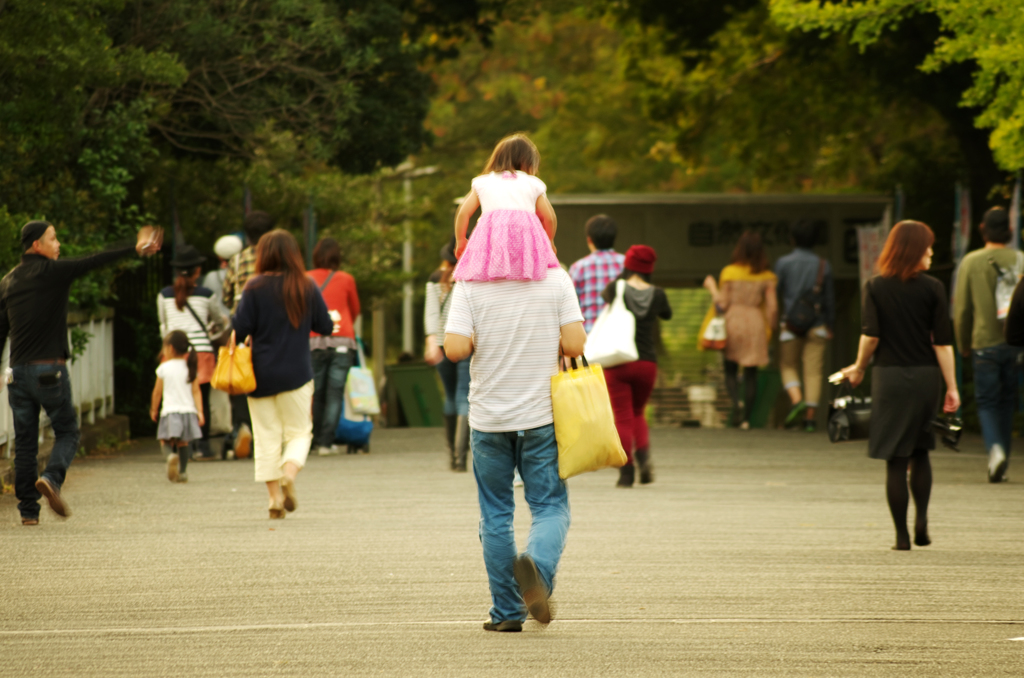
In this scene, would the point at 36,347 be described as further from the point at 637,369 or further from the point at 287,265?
the point at 637,369

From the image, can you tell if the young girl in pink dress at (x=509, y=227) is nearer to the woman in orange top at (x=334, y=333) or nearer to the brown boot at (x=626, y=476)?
the brown boot at (x=626, y=476)

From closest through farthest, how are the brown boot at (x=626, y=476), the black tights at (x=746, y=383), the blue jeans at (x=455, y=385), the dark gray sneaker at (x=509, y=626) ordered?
1. the dark gray sneaker at (x=509, y=626)
2. the brown boot at (x=626, y=476)
3. the blue jeans at (x=455, y=385)
4. the black tights at (x=746, y=383)

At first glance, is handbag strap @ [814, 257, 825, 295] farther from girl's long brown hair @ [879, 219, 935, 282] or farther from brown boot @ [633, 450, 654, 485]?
girl's long brown hair @ [879, 219, 935, 282]

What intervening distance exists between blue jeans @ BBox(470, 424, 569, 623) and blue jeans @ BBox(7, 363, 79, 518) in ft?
12.9

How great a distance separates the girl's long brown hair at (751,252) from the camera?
15883mm

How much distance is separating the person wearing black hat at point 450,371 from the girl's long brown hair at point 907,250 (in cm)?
399

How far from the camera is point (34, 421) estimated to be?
8.83 metres

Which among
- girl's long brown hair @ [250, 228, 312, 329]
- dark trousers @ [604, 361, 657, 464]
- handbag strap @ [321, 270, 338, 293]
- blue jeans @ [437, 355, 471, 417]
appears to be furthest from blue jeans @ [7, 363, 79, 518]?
handbag strap @ [321, 270, 338, 293]

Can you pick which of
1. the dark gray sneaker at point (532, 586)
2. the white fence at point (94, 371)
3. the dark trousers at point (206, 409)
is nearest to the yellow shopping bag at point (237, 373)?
the white fence at point (94, 371)

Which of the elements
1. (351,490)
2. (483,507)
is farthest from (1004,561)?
(351,490)

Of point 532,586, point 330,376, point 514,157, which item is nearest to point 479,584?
point 532,586

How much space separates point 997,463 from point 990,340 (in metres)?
0.93

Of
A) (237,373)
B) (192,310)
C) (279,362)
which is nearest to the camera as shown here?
(237,373)

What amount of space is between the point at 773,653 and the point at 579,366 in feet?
4.61
